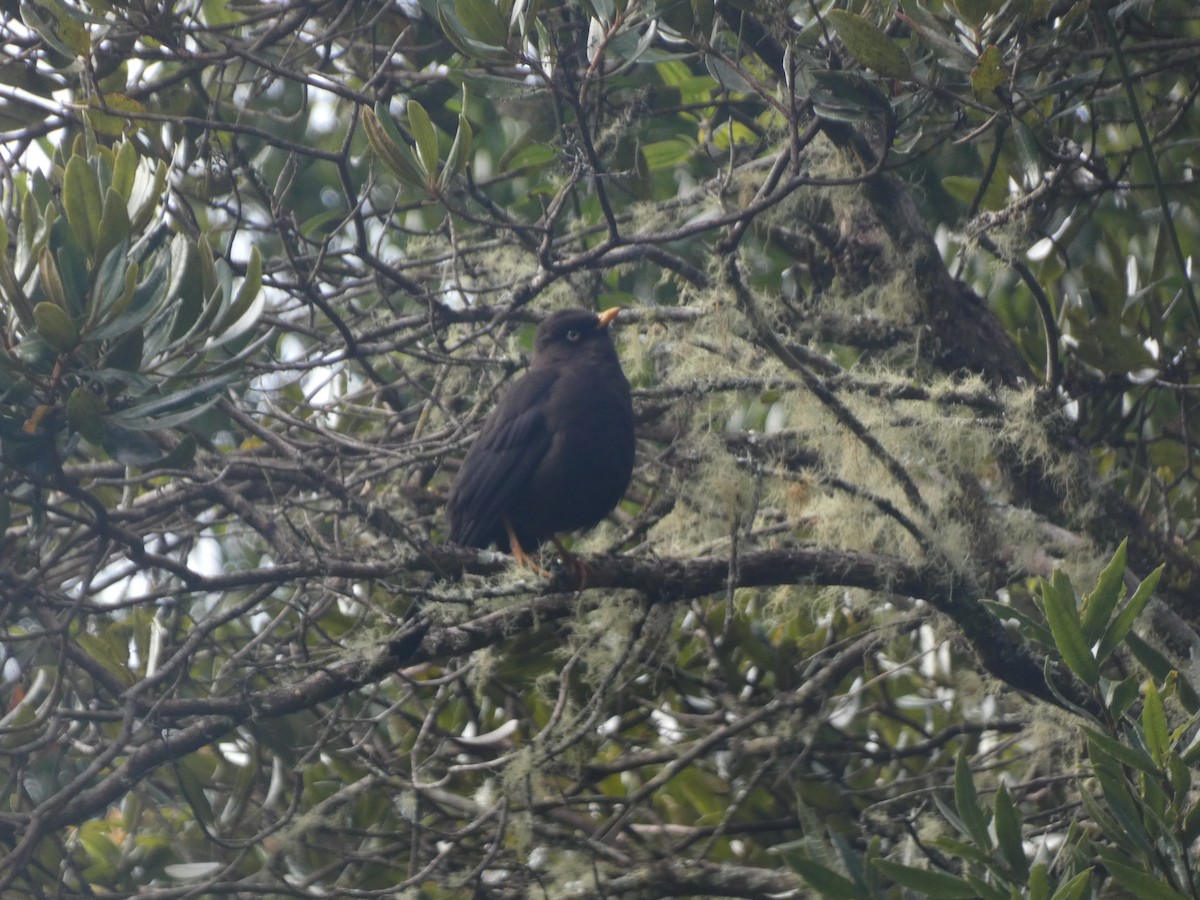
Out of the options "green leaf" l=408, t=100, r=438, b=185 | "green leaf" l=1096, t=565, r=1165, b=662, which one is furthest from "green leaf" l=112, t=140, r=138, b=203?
"green leaf" l=1096, t=565, r=1165, b=662

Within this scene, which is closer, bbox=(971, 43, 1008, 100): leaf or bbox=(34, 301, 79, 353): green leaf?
bbox=(34, 301, 79, 353): green leaf

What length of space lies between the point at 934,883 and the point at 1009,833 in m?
0.19

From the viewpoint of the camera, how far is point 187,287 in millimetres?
3559

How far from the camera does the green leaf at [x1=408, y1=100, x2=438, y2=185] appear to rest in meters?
3.66

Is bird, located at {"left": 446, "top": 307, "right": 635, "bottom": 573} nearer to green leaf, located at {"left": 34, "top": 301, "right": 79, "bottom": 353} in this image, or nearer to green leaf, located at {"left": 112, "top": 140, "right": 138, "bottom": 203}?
green leaf, located at {"left": 112, "top": 140, "right": 138, "bottom": 203}

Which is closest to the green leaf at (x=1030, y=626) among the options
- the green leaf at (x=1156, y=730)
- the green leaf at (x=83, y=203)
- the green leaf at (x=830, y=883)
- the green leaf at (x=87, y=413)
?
the green leaf at (x=1156, y=730)

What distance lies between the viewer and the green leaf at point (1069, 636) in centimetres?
258

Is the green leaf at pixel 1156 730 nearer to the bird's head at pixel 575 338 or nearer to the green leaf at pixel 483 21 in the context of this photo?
the green leaf at pixel 483 21

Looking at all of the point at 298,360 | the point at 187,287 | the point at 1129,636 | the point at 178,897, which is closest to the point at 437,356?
the point at 298,360

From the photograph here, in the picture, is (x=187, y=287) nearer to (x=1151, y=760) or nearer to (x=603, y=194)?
(x=603, y=194)

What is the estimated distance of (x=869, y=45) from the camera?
3277 mm

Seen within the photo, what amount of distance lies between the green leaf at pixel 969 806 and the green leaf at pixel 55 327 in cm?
228

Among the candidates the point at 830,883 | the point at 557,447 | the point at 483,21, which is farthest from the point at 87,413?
the point at 830,883

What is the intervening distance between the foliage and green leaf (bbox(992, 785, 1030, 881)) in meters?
0.31
